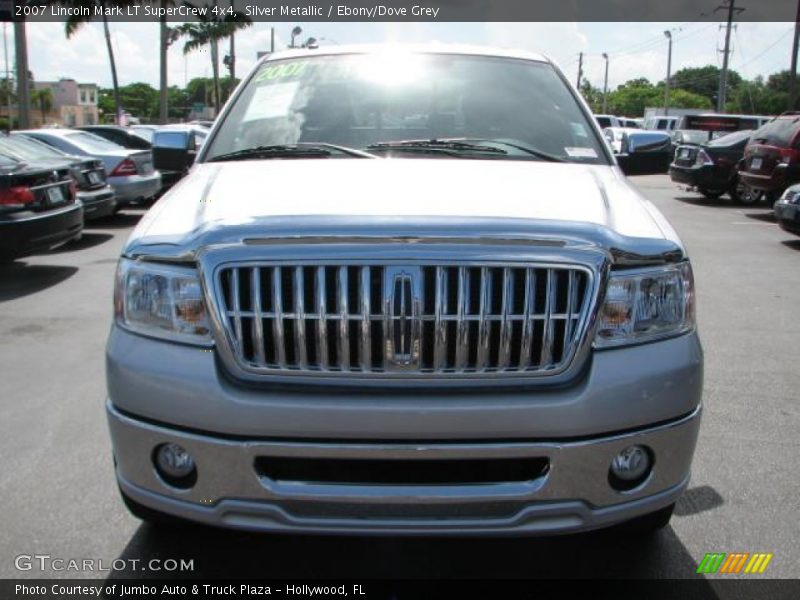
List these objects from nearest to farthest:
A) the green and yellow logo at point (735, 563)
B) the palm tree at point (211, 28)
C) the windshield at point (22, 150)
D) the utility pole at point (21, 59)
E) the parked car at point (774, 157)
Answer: the green and yellow logo at point (735, 563) < the windshield at point (22, 150) < the parked car at point (774, 157) < the utility pole at point (21, 59) < the palm tree at point (211, 28)

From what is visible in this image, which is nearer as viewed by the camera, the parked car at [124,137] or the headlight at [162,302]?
the headlight at [162,302]

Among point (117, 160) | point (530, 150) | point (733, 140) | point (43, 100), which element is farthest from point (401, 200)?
point (43, 100)

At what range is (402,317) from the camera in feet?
7.75

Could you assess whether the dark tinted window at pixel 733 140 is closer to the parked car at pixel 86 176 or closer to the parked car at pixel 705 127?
the parked car at pixel 705 127

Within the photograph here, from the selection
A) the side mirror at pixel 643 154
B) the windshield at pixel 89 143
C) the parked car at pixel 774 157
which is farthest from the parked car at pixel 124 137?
the side mirror at pixel 643 154

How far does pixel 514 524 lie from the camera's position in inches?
94.3

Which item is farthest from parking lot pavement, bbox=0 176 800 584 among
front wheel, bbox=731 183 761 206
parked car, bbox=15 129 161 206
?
front wheel, bbox=731 183 761 206

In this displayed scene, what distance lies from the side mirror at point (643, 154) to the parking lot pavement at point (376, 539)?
142cm

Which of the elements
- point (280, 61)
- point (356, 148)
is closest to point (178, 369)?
point (356, 148)

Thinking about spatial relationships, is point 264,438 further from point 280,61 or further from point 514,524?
point 280,61

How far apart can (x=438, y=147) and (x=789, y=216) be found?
8945 millimetres

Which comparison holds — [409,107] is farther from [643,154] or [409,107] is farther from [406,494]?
[406,494]

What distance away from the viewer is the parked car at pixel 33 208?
8031 mm

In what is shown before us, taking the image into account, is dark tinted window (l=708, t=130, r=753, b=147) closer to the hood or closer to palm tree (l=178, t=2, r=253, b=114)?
the hood
